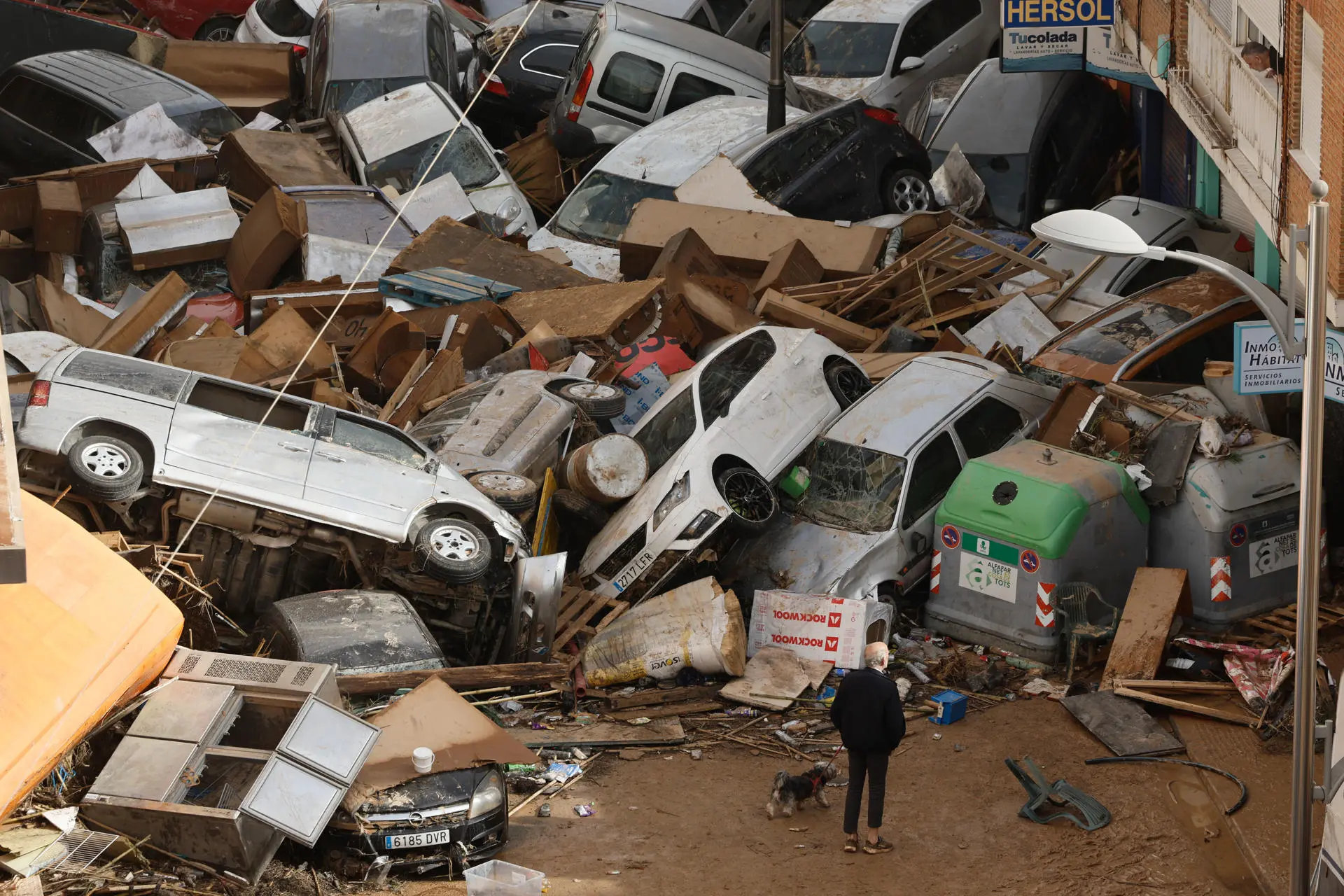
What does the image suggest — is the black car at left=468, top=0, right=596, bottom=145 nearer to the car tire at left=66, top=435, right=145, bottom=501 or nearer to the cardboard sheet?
the car tire at left=66, top=435, right=145, bottom=501

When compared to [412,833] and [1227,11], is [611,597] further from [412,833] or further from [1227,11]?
[1227,11]

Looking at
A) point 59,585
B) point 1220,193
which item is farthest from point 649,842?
point 1220,193

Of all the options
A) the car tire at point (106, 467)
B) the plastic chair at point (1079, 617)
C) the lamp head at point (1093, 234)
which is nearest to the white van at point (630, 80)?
the car tire at point (106, 467)

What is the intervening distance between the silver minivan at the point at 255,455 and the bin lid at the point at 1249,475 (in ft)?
15.5

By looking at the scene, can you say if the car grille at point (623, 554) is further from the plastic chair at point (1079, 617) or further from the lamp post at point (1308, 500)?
→ the lamp post at point (1308, 500)

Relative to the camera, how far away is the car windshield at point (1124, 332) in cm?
1339

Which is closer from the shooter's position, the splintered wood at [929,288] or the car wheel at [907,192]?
the splintered wood at [929,288]

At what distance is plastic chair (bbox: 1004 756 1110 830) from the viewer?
9.02 meters

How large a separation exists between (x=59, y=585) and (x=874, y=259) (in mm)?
9489

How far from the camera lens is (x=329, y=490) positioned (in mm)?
10984

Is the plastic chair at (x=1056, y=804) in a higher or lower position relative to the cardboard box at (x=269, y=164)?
lower

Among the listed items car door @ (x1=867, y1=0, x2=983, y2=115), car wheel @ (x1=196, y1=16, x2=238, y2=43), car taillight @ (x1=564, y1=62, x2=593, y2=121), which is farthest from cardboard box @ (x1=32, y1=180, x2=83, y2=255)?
car wheel @ (x1=196, y1=16, x2=238, y2=43)

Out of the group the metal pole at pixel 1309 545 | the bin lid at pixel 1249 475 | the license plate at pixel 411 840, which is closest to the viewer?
the metal pole at pixel 1309 545

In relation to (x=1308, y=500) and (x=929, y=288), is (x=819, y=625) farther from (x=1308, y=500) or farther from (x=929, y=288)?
(x=929, y=288)
